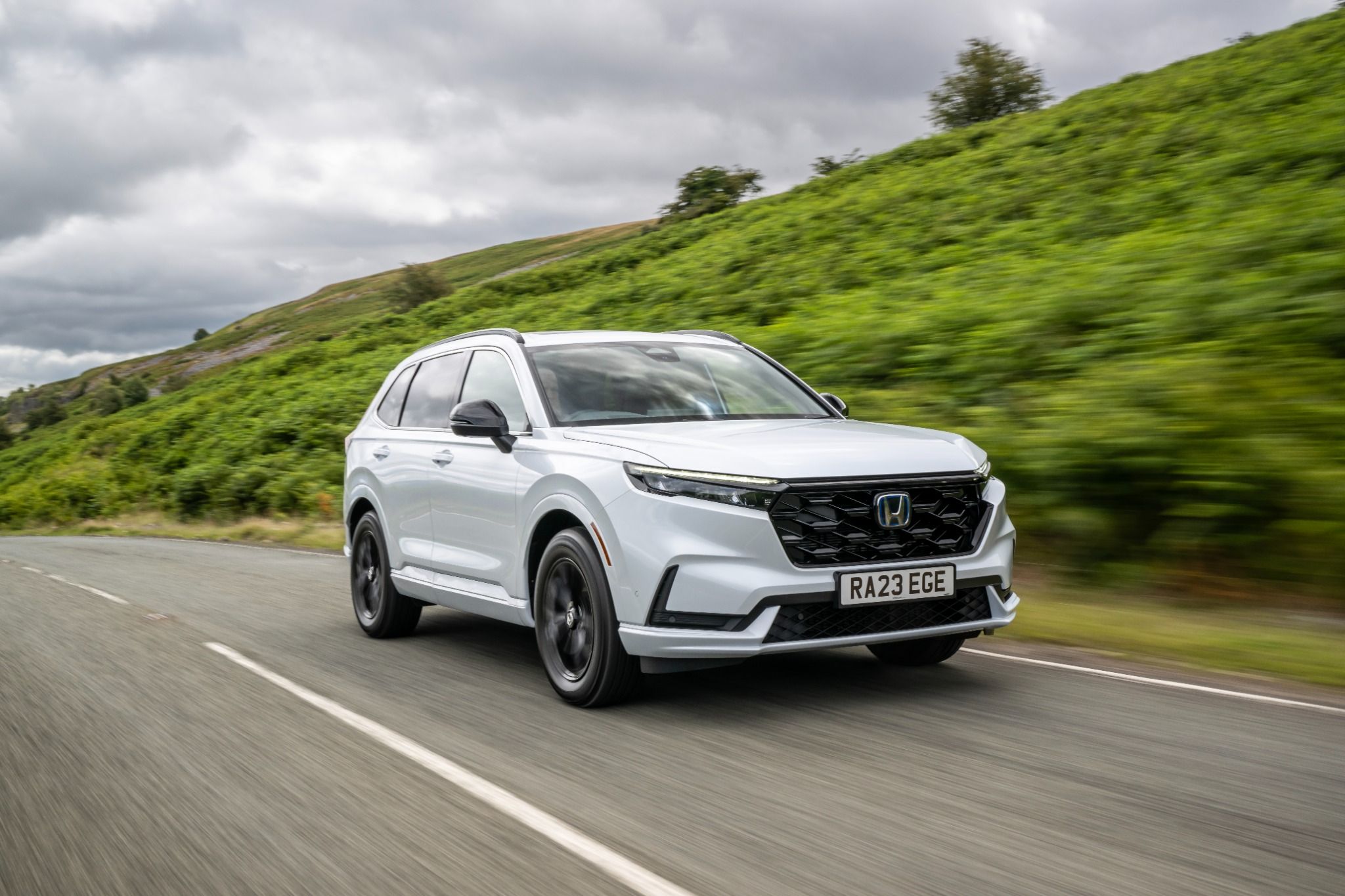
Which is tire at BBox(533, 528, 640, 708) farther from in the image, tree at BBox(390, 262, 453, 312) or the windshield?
tree at BBox(390, 262, 453, 312)

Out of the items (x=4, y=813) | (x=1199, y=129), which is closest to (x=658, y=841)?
(x=4, y=813)

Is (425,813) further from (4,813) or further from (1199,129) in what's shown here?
(1199,129)

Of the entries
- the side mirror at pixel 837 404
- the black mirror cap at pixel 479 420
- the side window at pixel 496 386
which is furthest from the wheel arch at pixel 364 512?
the side mirror at pixel 837 404

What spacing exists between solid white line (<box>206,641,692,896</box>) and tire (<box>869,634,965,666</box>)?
224cm

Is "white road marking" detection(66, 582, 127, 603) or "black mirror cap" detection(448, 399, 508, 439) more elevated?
"black mirror cap" detection(448, 399, 508, 439)

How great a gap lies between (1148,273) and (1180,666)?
6602 mm

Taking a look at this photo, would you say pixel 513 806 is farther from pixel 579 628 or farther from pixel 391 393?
pixel 391 393

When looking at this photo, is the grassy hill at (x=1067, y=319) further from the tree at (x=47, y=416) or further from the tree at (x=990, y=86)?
the tree at (x=47, y=416)

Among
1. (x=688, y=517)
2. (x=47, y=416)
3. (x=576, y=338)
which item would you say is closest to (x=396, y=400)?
(x=576, y=338)

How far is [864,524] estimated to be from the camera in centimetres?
505

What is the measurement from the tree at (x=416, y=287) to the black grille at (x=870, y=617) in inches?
2716

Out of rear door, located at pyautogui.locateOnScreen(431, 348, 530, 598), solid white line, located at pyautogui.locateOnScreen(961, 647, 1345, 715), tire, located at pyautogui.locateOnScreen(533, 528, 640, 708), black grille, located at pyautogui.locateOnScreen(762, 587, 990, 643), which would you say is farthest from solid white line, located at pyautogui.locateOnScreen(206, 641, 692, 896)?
solid white line, located at pyautogui.locateOnScreen(961, 647, 1345, 715)

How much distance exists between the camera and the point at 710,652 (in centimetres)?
493

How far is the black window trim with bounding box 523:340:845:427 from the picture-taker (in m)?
5.98
